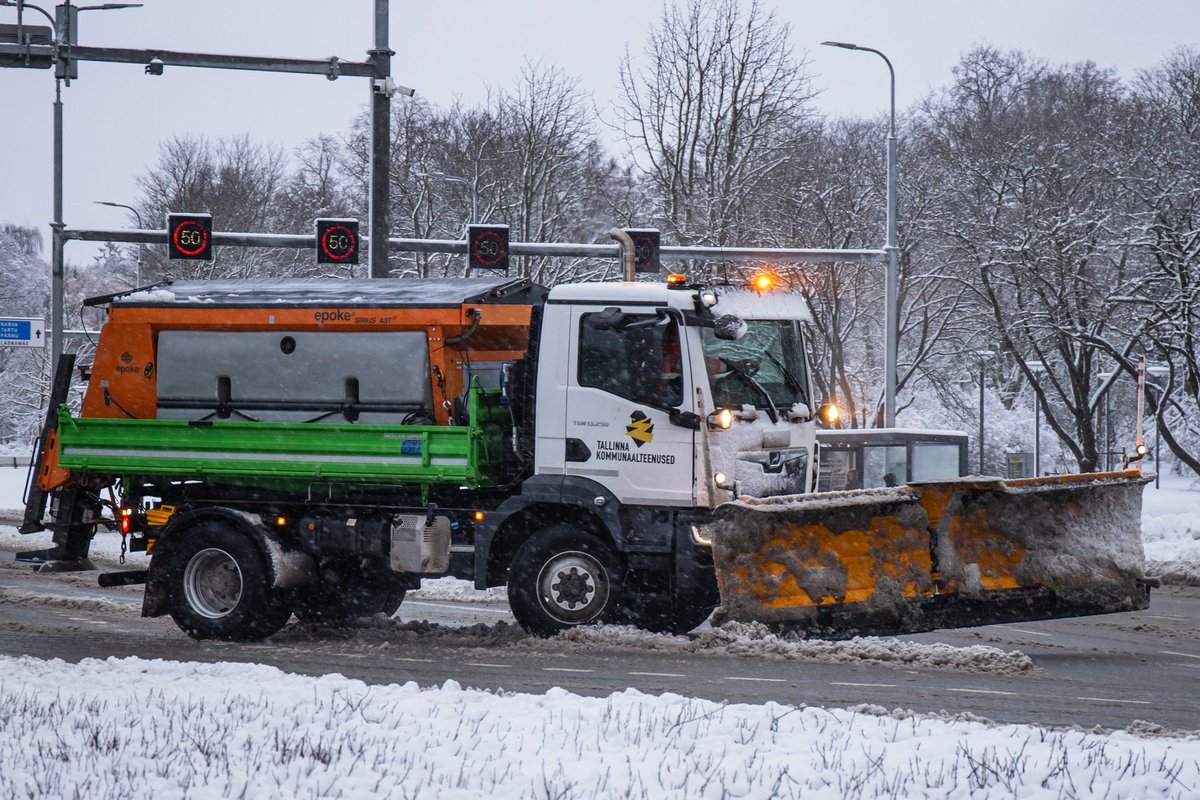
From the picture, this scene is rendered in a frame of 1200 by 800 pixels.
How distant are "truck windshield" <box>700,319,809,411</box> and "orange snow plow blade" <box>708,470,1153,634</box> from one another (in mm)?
1073

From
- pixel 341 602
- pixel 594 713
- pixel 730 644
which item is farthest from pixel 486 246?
pixel 594 713

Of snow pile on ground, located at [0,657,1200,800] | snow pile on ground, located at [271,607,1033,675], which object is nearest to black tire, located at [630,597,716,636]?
snow pile on ground, located at [271,607,1033,675]

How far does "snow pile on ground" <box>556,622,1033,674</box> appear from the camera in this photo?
9562 millimetres

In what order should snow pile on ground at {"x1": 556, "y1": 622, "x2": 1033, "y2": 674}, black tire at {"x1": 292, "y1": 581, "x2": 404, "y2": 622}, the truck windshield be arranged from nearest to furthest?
1. snow pile on ground at {"x1": 556, "y1": 622, "x2": 1033, "y2": 674}
2. the truck windshield
3. black tire at {"x1": 292, "y1": 581, "x2": 404, "y2": 622}

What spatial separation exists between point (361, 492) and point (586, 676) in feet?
9.84

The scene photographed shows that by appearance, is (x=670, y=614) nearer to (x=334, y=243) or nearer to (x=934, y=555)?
(x=934, y=555)

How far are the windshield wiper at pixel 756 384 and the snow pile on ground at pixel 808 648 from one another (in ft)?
5.41

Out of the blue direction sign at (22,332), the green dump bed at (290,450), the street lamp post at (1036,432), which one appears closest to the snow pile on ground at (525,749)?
→ the green dump bed at (290,450)

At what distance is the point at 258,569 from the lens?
1114cm

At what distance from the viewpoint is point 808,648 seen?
9.81 metres

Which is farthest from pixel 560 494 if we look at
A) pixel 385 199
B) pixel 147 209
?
pixel 147 209

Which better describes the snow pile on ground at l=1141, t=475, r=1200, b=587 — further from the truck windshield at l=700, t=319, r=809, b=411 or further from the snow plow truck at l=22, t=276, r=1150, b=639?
the truck windshield at l=700, t=319, r=809, b=411

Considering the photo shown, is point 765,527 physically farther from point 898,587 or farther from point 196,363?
point 196,363

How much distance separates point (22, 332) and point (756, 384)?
19.7 metres
